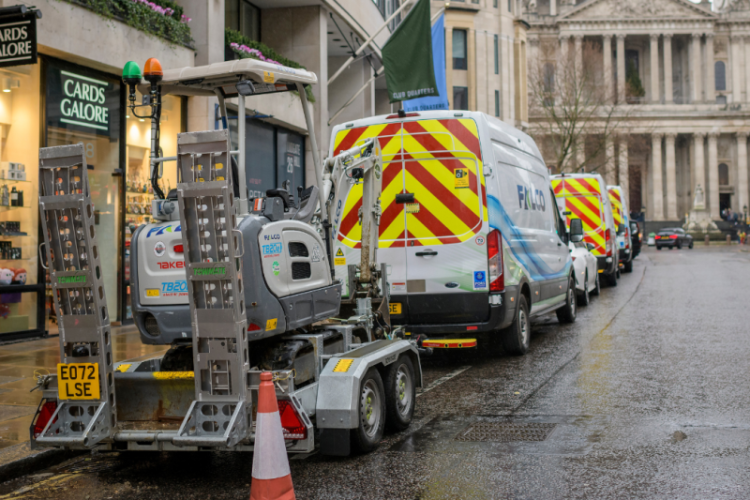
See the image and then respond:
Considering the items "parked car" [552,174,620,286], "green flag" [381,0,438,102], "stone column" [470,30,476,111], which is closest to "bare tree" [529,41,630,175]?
"stone column" [470,30,476,111]

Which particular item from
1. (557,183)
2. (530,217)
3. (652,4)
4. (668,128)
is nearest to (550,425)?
(530,217)

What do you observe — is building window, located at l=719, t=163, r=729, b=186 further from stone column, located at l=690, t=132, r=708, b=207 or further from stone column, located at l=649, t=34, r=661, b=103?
stone column, located at l=649, t=34, r=661, b=103

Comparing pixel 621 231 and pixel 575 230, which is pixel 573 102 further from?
pixel 575 230

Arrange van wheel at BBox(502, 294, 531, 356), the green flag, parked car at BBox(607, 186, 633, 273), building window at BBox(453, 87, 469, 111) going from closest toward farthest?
van wheel at BBox(502, 294, 531, 356) → the green flag → parked car at BBox(607, 186, 633, 273) → building window at BBox(453, 87, 469, 111)

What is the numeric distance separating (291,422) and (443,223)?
464cm

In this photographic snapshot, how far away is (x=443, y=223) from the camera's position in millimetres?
9062

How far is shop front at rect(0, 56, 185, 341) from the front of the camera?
445 inches

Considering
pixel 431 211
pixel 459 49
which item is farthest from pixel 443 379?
pixel 459 49

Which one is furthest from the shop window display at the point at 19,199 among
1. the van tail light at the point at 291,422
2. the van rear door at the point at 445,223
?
the van tail light at the point at 291,422

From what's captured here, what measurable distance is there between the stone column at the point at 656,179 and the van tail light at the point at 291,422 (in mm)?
93503

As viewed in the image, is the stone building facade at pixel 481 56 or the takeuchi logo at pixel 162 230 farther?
the stone building facade at pixel 481 56

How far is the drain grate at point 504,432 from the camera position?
596 cm

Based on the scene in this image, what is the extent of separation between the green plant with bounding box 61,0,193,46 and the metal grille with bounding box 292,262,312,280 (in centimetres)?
807

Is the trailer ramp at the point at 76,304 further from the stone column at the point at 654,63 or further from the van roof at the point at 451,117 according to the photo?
the stone column at the point at 654,63
